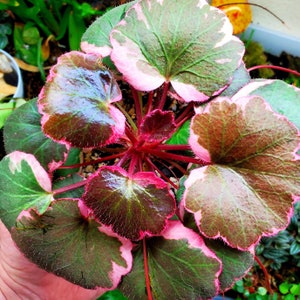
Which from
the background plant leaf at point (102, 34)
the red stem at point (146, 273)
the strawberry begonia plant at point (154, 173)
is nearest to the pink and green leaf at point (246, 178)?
the strawberry begonia plant at point (154, 173)

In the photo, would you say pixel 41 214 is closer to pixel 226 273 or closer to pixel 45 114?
pixel 45 114

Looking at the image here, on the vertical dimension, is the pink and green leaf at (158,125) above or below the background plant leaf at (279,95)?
below

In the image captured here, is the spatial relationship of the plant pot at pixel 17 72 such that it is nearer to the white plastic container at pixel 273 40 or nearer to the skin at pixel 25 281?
the skin at pixel 25 281

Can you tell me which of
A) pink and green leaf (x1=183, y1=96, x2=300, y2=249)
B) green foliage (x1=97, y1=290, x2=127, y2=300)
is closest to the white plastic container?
pink and green leaf (x1=183, y1=96, x2=300, y2=249)

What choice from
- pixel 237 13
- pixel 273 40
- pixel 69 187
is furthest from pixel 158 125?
pixel 273 40

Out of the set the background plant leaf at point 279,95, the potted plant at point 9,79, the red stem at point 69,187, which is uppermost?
the background plant leaf at point 279,95

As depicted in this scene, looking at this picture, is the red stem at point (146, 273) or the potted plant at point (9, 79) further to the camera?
the potted plant at point (9, 79)

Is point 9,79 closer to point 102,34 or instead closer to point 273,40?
point 102,34
